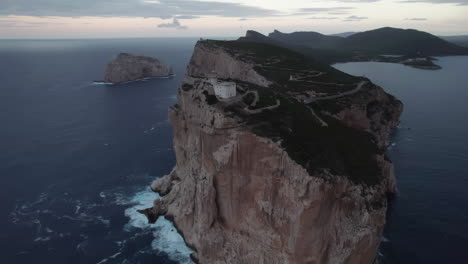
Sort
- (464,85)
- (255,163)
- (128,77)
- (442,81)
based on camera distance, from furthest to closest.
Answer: (128,77) < (442,81) < (464,85) < (255,163)

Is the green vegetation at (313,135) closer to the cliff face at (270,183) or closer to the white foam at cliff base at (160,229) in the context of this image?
the cliff face at (270,183)

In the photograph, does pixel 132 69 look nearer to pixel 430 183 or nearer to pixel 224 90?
pixel 224 90

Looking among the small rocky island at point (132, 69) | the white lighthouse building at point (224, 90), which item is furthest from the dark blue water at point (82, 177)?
the small rocky island at point (132, 69)

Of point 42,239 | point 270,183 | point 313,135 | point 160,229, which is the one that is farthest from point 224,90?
point 42,239

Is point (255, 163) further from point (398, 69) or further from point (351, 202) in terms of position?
point (398, 69)

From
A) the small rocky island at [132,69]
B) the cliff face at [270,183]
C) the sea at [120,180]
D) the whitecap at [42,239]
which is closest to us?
the cliff face at [270,183]

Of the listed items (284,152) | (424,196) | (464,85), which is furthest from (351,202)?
(464,85)
